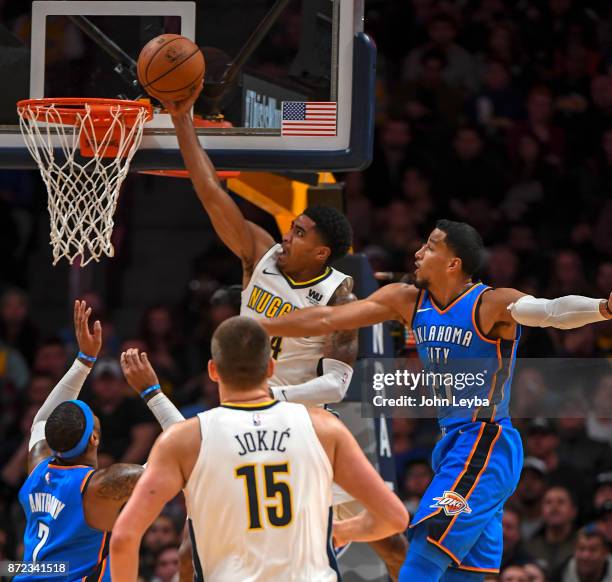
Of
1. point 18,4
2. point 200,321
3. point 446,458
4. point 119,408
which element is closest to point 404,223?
point 200,321

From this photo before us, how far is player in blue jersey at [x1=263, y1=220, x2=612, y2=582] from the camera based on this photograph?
640 cm

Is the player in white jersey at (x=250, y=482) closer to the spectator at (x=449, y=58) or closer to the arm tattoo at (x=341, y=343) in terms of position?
the arm tattoo at (x=341, y=343)

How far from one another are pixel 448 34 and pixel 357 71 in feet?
22.3

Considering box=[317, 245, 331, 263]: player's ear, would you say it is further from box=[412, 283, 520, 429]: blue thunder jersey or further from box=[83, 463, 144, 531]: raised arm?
box=[83, 463, 144, 531]: raised arm

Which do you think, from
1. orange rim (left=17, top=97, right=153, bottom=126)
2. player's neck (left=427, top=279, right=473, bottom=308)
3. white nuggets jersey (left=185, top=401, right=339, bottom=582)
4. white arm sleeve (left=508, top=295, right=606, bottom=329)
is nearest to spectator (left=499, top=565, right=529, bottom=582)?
player's neck (left=427, top=279, right=473, bottom=308)

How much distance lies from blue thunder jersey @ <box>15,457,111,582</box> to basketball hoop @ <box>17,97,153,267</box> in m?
1.26

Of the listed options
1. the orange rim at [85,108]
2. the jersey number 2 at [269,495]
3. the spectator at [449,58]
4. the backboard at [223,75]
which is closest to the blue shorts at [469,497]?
the backboard at [223,75]

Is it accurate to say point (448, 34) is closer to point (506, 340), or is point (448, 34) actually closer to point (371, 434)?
point (371, 434)

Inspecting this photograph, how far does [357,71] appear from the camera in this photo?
7.20 meters

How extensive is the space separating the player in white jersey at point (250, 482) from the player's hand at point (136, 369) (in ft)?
4.62

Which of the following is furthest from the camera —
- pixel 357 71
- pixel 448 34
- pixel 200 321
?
pixel 448 34

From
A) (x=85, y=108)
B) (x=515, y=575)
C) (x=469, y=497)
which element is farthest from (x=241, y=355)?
(x=515, y=575)

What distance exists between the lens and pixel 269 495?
15.8ft

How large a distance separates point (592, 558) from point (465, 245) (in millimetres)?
3666
